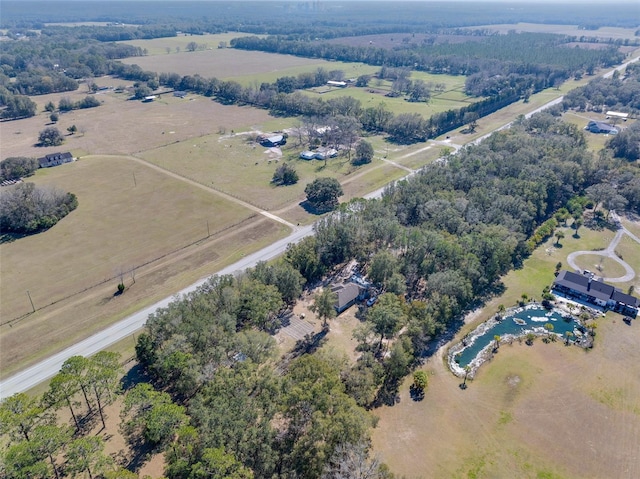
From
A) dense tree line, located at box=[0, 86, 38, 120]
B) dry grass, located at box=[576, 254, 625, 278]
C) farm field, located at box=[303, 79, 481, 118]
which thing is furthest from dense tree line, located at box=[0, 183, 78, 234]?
farm field, located at box=[303, 79, 481, 118]

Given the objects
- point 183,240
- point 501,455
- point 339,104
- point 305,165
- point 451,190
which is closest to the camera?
point 501,455

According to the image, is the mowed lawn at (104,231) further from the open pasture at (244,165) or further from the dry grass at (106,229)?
the open pasture at (244,165)

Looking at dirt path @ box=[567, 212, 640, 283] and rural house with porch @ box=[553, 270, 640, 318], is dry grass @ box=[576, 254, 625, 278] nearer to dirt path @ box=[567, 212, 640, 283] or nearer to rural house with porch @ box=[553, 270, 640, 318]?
dirt path @ box=[567, 212, 640, 283]

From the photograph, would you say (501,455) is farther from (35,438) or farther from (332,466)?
(35,438)

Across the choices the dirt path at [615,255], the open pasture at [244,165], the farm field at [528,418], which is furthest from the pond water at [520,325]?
the open pasture at [244,165]

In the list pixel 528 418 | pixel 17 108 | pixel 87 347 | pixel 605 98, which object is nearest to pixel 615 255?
pixel 528 418

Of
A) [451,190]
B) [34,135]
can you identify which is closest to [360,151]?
[451,190]
